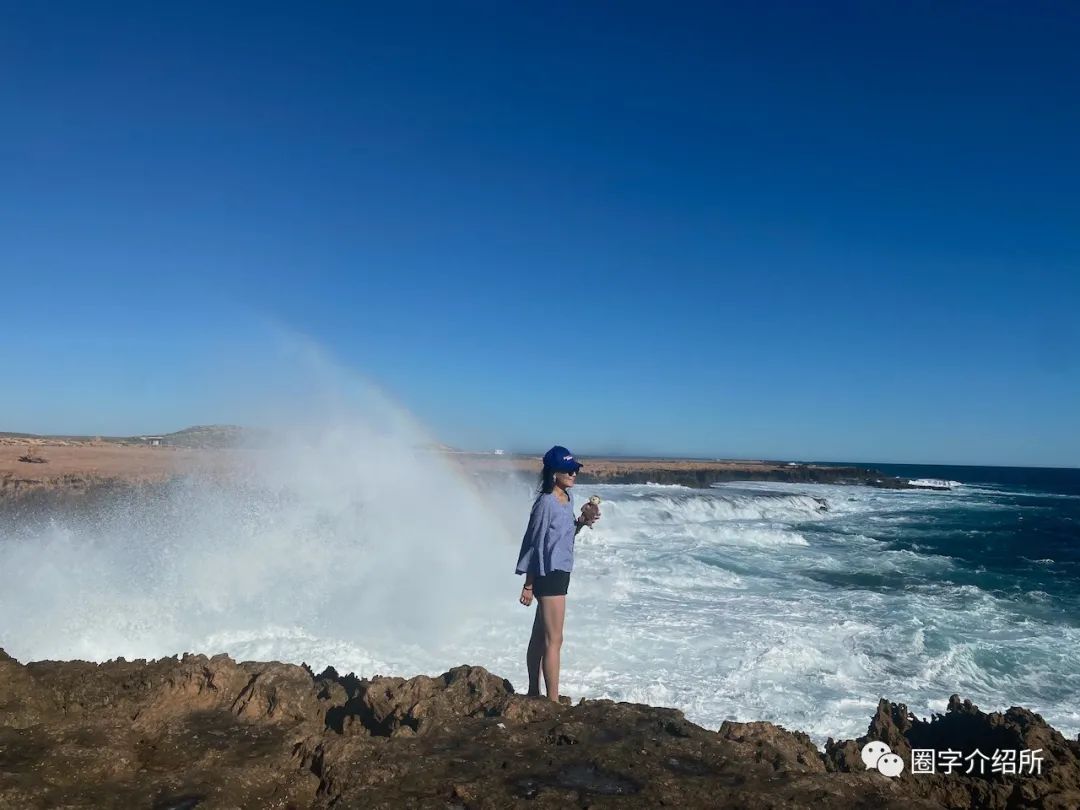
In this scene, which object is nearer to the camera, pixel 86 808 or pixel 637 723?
pixel 86 808

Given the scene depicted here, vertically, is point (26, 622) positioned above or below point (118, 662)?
below

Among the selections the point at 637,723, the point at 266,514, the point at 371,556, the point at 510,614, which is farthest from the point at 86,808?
the point at 266,514

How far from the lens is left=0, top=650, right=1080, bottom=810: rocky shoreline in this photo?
3.02 m

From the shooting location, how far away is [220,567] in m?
10.6

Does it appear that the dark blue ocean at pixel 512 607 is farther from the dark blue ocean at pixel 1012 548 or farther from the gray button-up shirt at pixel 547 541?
the gray button-up shirt at pixel 547 541

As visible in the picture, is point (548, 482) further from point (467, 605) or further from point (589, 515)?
point (467, 605)

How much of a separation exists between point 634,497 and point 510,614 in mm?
19741

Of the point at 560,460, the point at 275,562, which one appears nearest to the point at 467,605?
the point at 275,562

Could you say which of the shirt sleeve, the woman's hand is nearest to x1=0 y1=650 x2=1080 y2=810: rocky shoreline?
the shirt sleeve

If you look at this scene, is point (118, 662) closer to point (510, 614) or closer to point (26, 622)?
point (26, 622)
